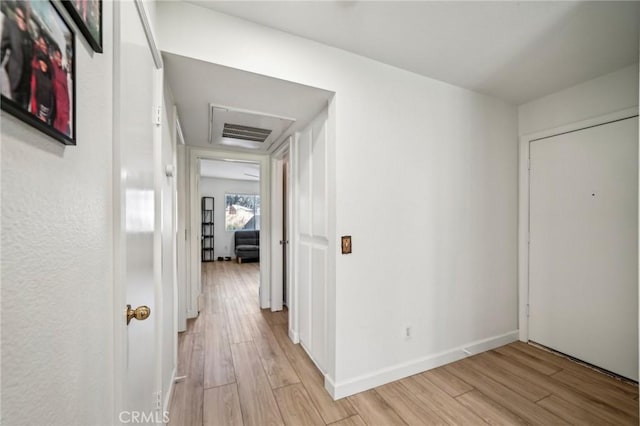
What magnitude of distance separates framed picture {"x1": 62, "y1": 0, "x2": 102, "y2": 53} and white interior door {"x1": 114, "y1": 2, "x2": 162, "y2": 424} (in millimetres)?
176

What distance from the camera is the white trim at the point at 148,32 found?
102 centimetres

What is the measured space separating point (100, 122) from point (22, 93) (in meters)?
0.37

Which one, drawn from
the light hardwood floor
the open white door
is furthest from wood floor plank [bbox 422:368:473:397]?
the open white door

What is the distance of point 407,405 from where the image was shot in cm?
174

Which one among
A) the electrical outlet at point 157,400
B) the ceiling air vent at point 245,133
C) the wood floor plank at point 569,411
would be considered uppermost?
the ceiling air vent at point 245,133

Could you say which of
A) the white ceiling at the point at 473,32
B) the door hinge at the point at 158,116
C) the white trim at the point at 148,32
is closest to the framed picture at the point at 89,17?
the white trim at the point at 148,32

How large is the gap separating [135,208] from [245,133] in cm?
193

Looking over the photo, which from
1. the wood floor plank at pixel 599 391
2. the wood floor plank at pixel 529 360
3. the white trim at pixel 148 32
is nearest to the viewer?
the white trim at pixel 148 32

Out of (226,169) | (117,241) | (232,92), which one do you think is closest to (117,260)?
(117,241)

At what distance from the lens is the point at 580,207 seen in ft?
7.55

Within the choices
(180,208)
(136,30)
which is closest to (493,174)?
(136,30)

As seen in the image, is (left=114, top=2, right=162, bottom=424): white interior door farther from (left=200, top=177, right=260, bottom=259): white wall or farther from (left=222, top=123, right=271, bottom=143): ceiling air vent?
(left=200, top=177, right=260, bottom=259): white wall

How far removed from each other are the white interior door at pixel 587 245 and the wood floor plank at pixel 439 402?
1.46 meters

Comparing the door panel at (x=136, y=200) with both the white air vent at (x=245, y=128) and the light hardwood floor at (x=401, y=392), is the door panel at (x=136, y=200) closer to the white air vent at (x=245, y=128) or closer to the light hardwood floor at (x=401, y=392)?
the light hardwood floor at (x=401, y=392)
